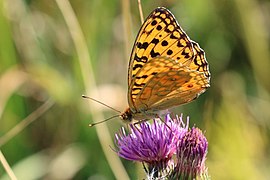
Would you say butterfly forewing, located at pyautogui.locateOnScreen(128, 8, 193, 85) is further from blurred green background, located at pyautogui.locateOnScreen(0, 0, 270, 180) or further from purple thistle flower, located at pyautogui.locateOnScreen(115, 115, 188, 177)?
blurred green background, located at pyautogui.locateOnScreen(0, 0, 270, 180)

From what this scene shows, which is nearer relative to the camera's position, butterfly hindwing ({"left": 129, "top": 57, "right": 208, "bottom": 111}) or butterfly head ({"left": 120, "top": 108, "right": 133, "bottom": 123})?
butterfly hindwing ({"left": 129, "top": 57, "right": 208, "bottom": 111})

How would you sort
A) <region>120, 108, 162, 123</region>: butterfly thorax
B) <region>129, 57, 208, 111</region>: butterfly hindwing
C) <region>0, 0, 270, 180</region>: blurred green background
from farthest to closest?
1. <region>0, 0, 270, 180</region>: blurred green background
2. <region>120, 108, 162, 123</region>: butterfly thorax
3. <region>129, 57, 208, 111</region>: butterfly hindwing

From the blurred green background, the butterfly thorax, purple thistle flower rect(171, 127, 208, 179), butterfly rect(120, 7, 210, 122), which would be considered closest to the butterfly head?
the butterfly thorax

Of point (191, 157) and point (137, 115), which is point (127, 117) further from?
point (191, 157)

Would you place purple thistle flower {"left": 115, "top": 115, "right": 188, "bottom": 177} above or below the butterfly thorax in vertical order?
below

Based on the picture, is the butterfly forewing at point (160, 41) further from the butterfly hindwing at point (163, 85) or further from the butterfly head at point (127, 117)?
the butterfly head at point (127, 117)

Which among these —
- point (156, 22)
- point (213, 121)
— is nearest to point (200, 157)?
point (156, 22)
